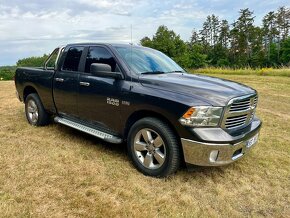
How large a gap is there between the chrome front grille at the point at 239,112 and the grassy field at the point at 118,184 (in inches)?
30.0

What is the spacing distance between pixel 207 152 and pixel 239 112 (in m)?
0.70

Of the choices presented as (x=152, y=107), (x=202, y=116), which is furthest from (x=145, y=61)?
(x=202, y=116)

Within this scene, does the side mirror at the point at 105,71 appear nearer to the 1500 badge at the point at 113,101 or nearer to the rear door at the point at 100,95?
the rear door at the point at 100,95

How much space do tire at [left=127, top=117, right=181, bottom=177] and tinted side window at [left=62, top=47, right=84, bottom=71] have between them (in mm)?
1780

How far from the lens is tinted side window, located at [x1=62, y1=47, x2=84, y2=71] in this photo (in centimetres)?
496

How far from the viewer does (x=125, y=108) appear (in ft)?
13.1

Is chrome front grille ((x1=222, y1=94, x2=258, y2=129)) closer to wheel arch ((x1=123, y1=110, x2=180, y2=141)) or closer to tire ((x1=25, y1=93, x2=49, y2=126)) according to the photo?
wheel arch ((x1=123, y1=110, x2=180, y2=141))

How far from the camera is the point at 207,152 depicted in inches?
131

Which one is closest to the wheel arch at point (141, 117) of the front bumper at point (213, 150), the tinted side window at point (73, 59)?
the front bumper at point (213, 150)

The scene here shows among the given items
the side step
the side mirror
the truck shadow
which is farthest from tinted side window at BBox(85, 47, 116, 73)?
Result: the truck shadow

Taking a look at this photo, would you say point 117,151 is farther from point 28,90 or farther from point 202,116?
point 28,90

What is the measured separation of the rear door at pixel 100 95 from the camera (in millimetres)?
4168

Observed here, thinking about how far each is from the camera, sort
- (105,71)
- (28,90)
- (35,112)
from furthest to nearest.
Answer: (28,90) < (35,112) < (105,71)

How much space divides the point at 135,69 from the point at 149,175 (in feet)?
4.95
